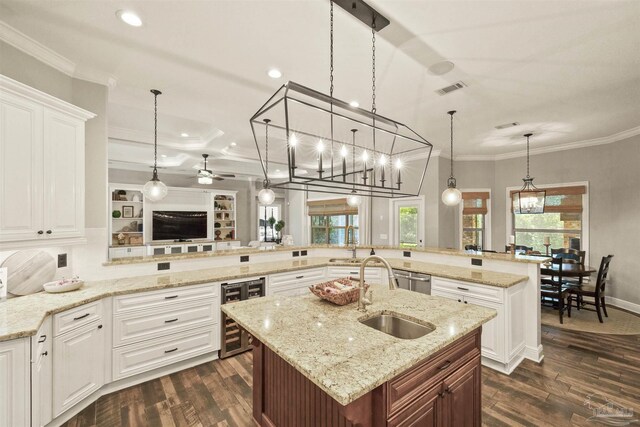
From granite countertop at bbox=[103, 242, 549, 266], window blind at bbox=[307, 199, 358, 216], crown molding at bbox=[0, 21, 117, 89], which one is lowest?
granite countertop at bbox=[103, 242, 549, 266]

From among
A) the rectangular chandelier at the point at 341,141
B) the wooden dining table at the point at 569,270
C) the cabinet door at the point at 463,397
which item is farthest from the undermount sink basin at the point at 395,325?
the wooden dining table at the point at 569,270

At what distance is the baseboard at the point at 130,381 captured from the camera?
2.15m

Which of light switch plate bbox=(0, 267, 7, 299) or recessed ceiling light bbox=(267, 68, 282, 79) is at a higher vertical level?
recessed ceiling light bbox=(267, 68, 282, 79)

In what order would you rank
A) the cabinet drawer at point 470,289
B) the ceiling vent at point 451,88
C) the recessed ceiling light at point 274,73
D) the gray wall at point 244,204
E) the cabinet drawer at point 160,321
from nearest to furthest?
1. the cabinet drawer at point 160,321
2. the recessed ceiling light at point 274,73
3. the cabinet drawer at point 470,289
4. the ceiling vent at point 451,88
5. the gray wall at point 244,204

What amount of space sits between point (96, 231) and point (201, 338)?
5.08ft

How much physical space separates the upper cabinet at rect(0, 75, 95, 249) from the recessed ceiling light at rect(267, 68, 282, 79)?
169 cm

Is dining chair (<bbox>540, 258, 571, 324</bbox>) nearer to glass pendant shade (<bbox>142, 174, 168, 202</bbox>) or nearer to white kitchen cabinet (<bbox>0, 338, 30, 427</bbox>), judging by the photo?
glass pendant shade (<bbox>142, 174, 168, 202</bbox>)

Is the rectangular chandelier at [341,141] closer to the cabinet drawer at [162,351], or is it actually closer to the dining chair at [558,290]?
the cabinet drawer at [162,351]

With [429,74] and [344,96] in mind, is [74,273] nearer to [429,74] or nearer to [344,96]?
[344,96]

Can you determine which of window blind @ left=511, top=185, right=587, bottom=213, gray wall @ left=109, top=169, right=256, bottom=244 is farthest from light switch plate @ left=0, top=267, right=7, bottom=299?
window blind @ left=511, top=185, right=587, bottom=213

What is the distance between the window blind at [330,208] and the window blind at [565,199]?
428 centimetres

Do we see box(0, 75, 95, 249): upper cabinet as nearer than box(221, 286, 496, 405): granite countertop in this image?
No

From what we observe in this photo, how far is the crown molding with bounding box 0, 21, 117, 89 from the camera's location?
2184 millimetres

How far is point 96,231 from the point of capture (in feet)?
9.37
